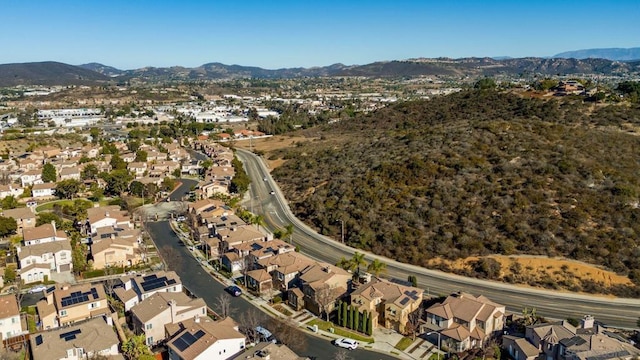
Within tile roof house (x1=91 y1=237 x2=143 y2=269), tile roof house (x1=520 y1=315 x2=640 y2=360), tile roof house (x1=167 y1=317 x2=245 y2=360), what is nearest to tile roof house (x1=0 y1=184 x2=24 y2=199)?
tile roof house (x1=91 y1=237 x2=143 y2=269)

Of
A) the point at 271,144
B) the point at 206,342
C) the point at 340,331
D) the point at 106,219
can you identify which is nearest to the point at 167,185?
the point at 106,219

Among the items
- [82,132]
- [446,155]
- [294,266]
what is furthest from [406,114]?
[82,132]

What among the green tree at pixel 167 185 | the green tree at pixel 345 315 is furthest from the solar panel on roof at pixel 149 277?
the green tree at pixel 167 185

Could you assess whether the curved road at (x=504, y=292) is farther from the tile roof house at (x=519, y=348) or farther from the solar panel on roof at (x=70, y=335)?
the solar panel on roof at (x=70, y=335)

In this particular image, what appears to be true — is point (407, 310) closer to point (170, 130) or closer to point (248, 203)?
point (248, 203)

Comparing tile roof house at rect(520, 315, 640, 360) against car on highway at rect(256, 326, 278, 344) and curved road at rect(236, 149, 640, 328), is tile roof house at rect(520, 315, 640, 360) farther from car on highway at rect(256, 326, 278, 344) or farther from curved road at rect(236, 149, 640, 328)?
car on highway at rect(256, 326, 278, 344)

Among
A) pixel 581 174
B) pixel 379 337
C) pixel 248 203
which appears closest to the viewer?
pixel 379 337
